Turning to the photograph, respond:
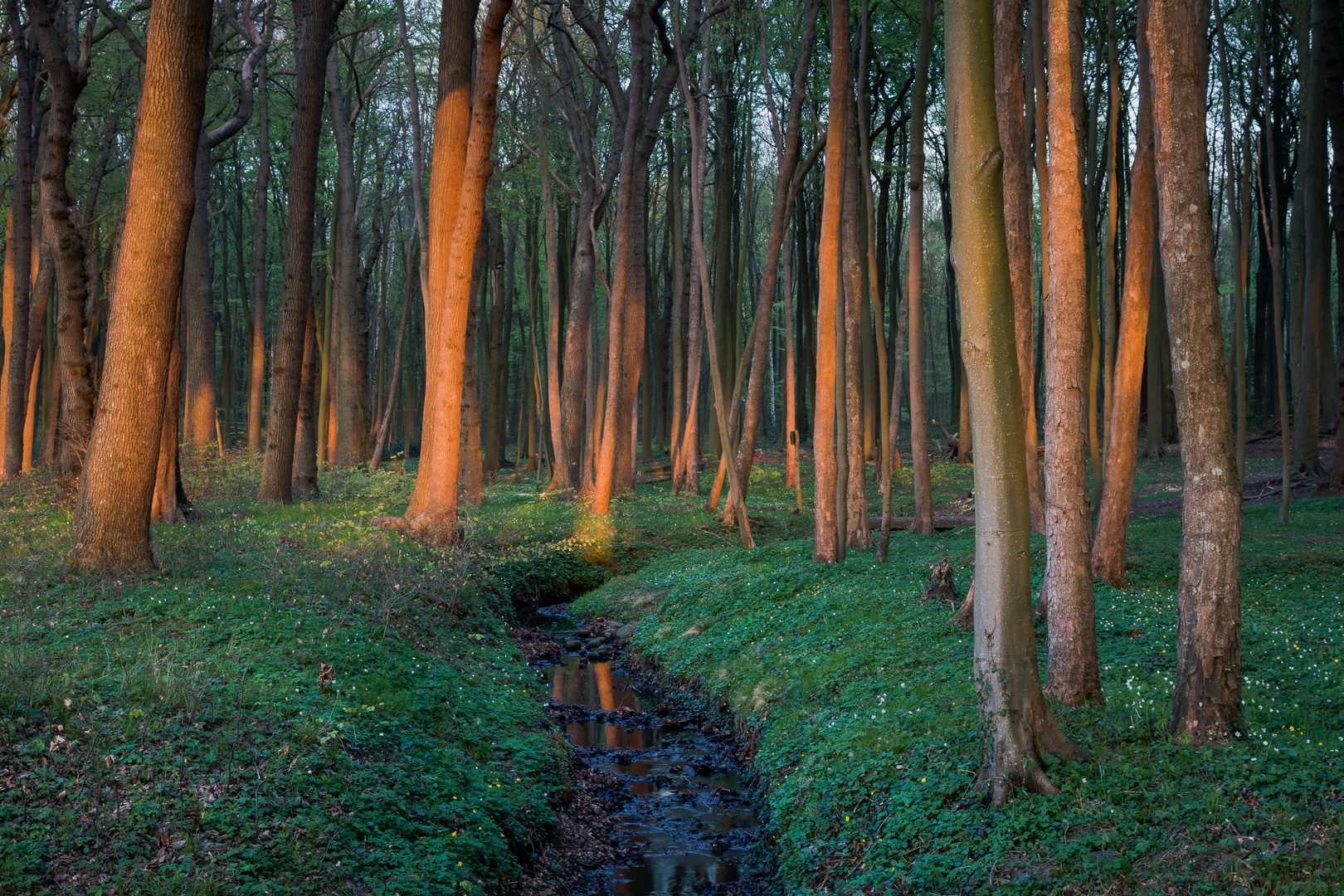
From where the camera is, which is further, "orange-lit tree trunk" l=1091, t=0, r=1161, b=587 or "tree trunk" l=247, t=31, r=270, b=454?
"tree trunk" l=247, t=31, r=270, b=454

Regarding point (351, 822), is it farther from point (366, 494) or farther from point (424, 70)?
point (424, 70)

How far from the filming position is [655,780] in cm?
760

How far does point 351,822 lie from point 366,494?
16178 mm

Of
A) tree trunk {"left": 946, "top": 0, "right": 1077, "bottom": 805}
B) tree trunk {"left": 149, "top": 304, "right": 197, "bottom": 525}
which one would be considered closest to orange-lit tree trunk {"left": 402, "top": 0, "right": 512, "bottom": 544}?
tree trunk {"left": 149, "top": 304, "right": 197, "bottom": 525}

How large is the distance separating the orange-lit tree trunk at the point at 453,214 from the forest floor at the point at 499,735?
2380mm

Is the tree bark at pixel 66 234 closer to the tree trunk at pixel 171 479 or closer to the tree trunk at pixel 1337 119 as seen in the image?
the tree trunk at pixel 171 479

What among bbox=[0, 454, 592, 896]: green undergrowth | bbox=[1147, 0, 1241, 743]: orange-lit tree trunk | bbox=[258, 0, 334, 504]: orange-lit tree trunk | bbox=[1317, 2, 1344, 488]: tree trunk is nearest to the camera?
bbox=[0, 454, 592, 896]: green undergrowth

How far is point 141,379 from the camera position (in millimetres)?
8867

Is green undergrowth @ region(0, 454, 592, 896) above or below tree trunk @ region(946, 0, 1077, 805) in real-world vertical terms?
below

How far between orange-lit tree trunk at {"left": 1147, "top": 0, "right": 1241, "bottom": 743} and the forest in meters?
→ 0.03

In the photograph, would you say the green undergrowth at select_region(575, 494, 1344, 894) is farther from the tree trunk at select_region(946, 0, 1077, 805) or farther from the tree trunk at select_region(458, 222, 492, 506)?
the tree trunk at select_region(458, 222, 492, 506)

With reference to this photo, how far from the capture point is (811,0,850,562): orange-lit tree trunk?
473 inches

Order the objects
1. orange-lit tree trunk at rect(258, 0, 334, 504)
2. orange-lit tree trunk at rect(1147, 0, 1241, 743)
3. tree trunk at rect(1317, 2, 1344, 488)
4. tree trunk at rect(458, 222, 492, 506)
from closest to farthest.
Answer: orange-lit tree trunk at rect(1147, 0, 1241, 743) → orange-lit tree trunk at rect(258, 0, 334, 504) → tree trunk at rect(1317, 2, 1344, 488) → tree trunk at rect(458, 222, 492, 506)

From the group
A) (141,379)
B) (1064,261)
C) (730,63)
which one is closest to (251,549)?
(141,379)
